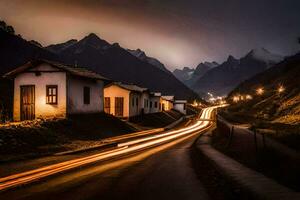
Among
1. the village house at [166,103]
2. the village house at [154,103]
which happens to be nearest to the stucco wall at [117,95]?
the village house at [154,103]

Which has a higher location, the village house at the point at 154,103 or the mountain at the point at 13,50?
the mountain at the point at 13,50

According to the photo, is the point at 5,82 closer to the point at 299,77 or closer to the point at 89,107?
the point at 89,107

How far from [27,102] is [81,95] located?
5270 mm

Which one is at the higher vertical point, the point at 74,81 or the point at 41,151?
the point at 74,81

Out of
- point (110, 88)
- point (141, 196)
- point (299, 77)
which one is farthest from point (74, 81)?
point (299, 77)

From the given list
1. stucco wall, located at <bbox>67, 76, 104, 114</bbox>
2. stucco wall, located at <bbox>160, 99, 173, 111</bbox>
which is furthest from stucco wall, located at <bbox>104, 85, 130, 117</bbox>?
stucco wall, located at <bbox>160, 99, 173, 111</bbox>

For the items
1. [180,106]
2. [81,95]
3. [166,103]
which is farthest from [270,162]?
[180,106]

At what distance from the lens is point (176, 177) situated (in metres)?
11.7

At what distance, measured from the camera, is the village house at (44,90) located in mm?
32062

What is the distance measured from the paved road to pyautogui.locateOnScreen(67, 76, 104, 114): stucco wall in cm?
1992

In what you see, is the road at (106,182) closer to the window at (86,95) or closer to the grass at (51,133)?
the grass at (51,133)

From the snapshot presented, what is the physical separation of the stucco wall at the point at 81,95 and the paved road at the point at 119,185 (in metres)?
19.9

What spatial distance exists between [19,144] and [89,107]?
55.5ft

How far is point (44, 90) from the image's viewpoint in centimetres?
3228
